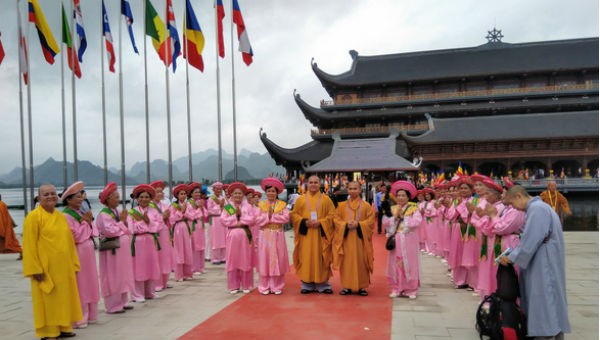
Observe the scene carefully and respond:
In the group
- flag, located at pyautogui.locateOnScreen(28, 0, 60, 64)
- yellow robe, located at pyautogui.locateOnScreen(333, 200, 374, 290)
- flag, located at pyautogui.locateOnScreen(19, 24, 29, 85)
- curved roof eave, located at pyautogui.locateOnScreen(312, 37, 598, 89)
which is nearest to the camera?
yellow robe, located at pyautogui.locateOnScreen(333, 200, 374, 290)

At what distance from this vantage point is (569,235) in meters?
14.0

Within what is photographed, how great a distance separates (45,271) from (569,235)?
583 inches

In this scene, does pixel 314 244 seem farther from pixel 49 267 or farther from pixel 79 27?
pixel 79 27

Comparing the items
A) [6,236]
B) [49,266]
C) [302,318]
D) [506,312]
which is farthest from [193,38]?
[506,312]

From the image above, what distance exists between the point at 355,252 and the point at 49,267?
412 cm

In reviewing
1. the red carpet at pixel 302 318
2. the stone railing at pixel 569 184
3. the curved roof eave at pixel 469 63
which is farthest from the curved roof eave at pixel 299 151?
the red carpet at pixel 302 318

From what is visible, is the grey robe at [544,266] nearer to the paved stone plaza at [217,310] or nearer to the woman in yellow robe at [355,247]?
the paved stone plaza at [217,310]

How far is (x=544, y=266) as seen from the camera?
13.6ft

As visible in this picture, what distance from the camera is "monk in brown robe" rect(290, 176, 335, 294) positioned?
6.86m

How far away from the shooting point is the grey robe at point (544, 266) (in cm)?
409

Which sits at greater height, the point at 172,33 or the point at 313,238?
the point at 172,33

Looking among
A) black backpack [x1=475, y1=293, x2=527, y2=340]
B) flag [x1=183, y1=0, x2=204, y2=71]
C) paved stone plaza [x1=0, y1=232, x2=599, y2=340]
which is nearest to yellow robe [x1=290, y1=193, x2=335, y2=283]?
paved stone plaza [x1=0, y1=232, x2=599, y2=340]

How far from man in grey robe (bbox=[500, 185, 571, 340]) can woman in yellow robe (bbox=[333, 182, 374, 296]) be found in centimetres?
275

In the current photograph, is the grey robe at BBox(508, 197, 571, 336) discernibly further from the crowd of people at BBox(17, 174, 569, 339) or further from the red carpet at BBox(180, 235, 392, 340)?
the red carpet at BBox(180, 235, 392, 340)
